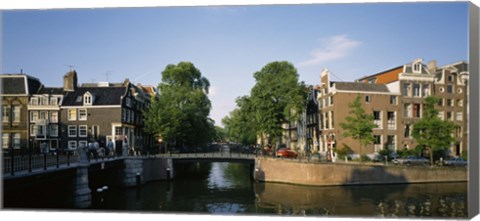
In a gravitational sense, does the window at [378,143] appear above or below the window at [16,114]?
below

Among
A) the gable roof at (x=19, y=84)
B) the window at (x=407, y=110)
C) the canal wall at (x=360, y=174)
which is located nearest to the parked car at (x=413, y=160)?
the canal wall at (x=360, y=174)

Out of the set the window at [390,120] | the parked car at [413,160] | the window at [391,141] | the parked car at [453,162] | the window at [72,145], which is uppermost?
the window at [390,120]

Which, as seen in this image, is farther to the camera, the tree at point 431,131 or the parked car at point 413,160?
the parked car at point 413,160

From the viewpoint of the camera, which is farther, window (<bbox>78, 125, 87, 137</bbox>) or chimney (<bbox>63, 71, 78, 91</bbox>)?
window (<bbox>78, 125, 87, 137</bbox>)

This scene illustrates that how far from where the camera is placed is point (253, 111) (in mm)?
28453

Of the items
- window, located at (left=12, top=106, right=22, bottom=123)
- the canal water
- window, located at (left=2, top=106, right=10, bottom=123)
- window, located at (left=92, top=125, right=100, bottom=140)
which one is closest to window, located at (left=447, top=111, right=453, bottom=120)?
the canal water

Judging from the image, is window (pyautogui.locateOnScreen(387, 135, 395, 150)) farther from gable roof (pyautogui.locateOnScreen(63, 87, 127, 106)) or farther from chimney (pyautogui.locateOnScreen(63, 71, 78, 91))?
chimney (pyautogui.locateOnScreen(63, 71, 78, 91))

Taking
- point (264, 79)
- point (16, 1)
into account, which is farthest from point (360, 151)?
point (16, 1)

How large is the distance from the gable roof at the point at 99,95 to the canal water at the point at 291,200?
891 cm

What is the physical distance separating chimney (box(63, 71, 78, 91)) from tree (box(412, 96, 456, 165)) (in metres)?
23.5

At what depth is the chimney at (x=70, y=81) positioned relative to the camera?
28.8m

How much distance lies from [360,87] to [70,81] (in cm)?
2066

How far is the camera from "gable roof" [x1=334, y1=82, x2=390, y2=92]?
24750mm

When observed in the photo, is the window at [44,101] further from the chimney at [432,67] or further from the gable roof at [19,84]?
the chimney at [432,67]
